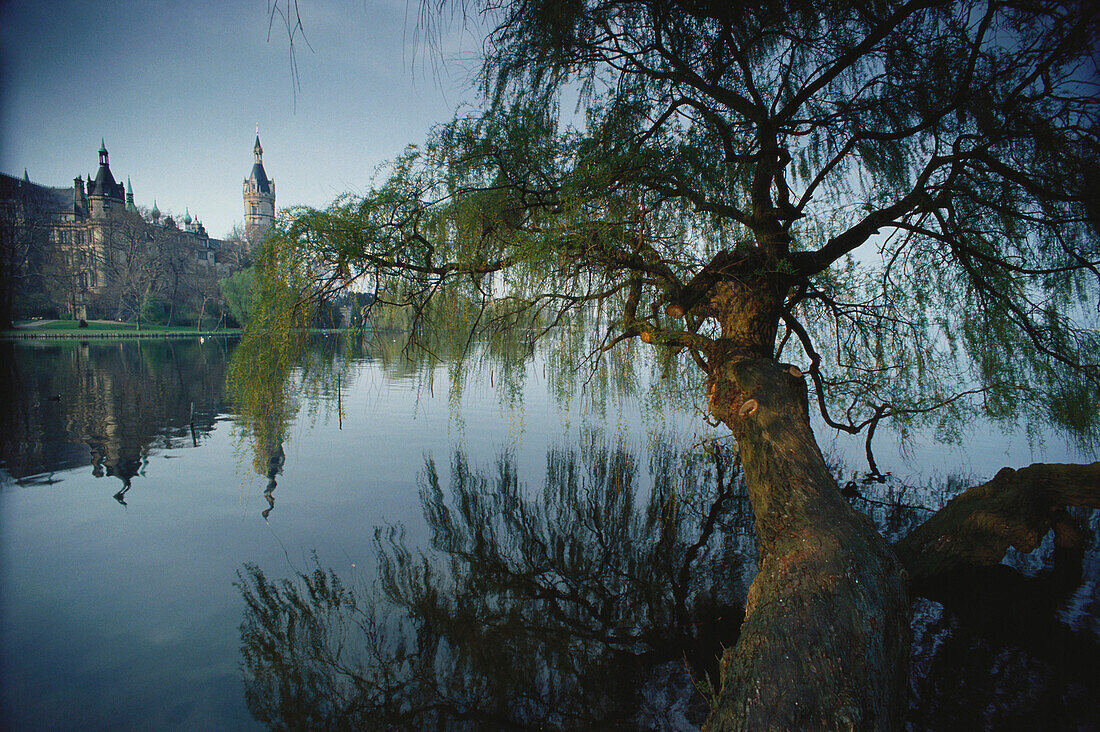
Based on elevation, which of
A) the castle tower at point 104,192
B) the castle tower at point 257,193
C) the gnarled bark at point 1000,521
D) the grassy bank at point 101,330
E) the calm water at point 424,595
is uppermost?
the castle tower at point 257,193

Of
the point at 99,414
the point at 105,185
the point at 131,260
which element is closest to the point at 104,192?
the point at 105,185

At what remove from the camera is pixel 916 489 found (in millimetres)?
4883

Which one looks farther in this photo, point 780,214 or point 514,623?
point 780,214

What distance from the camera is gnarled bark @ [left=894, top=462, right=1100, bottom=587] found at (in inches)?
109

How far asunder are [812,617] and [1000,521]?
227 centimetres

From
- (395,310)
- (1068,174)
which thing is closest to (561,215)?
(395,310)

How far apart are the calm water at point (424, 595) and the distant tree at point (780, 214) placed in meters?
0.82

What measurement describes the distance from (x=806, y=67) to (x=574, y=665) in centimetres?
417

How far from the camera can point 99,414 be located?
8.50 m

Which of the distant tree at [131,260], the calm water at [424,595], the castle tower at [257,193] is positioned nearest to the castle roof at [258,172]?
the castle tower at [257,193]

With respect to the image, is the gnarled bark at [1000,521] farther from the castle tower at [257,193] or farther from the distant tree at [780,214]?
the castle tower at [257,193]

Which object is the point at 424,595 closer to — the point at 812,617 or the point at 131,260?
the point at 812,617

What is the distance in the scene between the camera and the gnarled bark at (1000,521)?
2.78m

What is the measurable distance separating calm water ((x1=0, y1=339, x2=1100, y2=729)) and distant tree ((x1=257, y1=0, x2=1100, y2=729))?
0.82 m
